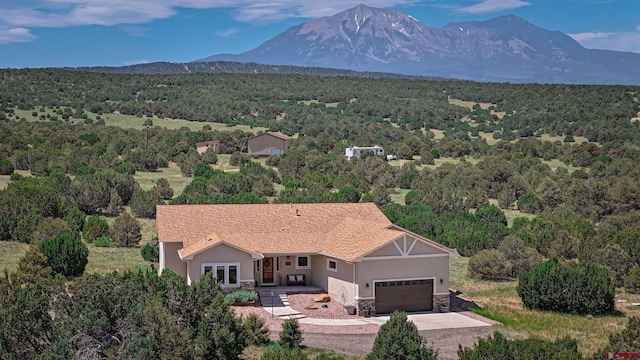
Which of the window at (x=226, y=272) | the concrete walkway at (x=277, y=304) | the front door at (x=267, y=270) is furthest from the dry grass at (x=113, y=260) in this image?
the concrete walkway at (x=277, y=304)

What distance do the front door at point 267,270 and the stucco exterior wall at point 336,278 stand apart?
1.59 m

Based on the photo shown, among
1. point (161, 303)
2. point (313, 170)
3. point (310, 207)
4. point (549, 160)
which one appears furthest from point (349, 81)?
point (161, 303)

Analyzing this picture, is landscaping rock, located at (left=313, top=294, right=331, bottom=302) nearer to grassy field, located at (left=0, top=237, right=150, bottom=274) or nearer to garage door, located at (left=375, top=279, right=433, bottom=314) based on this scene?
garage door, located at (left=375, top=279, right=433, bottom=314)

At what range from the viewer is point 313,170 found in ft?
210

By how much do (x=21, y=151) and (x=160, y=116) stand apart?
132 ft

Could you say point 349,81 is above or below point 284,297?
above

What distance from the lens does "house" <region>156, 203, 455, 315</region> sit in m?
27.5

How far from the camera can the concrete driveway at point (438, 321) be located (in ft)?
84.8

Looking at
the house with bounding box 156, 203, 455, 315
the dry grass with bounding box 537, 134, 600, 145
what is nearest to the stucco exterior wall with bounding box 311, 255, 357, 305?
the house with bounding box 156, 203, 455, 315

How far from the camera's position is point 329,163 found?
66.4 m

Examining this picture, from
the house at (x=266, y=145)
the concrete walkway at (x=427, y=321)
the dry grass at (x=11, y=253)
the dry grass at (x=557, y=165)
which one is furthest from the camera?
the house at (x=266, y=145)

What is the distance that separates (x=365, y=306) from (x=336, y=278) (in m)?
2.01

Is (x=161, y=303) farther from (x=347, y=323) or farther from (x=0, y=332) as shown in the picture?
(x=347, y=323)

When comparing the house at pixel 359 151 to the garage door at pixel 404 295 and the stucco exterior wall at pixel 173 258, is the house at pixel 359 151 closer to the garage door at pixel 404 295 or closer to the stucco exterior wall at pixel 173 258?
the stucco exterior wall at pixel 173 258
